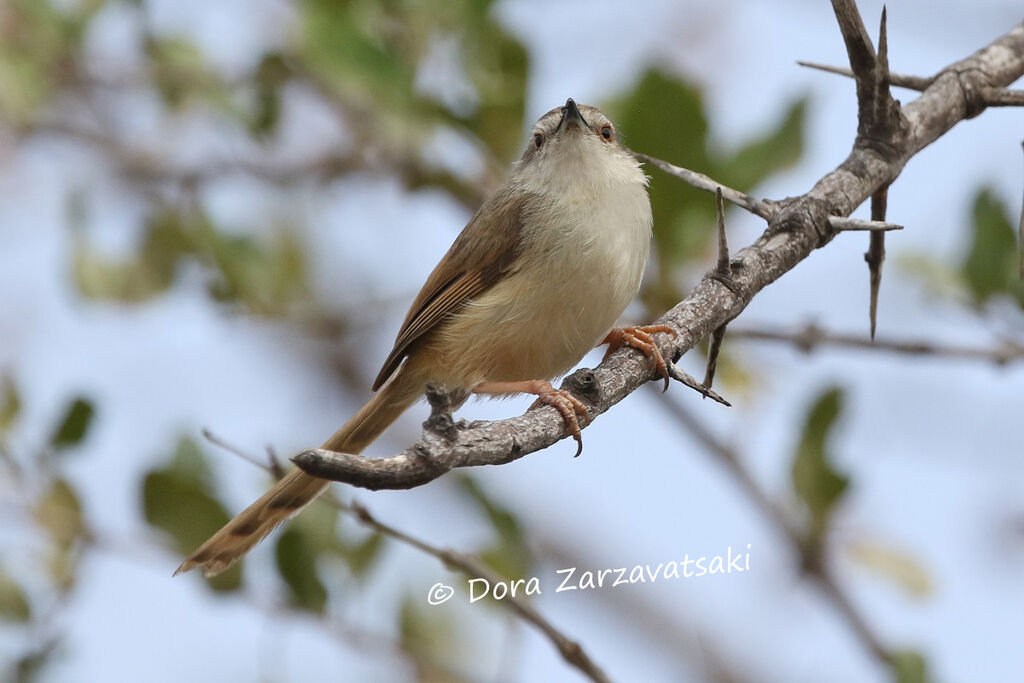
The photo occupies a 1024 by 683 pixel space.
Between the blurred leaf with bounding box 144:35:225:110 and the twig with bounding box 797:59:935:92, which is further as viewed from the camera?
the blurred leaf with bounding box 144:35:225:110

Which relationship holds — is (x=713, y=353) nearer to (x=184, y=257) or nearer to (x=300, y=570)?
(x=300, y=570)

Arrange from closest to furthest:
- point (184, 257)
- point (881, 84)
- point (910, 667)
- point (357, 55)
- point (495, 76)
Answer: point (881, 84) → point (910, 667) → point (357, 55) → point (495, 76) → point (184, 257)

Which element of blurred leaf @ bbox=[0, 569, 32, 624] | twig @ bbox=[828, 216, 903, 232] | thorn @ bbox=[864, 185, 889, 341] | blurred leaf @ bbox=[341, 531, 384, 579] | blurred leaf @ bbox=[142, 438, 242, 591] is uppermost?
thorn @ bbox=[864, 185, 889, 341]

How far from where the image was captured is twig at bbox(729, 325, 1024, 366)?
3934 mm

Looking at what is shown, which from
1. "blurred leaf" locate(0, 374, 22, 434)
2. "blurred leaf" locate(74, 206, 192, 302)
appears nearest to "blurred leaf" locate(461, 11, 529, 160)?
"blurred leaf" locate(74, 206, 192, 302)

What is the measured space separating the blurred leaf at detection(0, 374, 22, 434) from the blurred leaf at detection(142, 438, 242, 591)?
2.15ft

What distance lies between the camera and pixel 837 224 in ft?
9.30

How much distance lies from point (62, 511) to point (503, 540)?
1.58 m

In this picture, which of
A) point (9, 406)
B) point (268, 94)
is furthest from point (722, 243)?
point (268, 94)

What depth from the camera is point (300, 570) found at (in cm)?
391

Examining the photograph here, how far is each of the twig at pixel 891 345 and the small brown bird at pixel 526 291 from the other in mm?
526

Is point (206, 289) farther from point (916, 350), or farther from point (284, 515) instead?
point (916, 350)

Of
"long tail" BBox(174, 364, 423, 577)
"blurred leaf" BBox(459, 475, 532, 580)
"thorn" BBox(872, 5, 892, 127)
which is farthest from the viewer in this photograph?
"blurred leaf" BBox(459, 475, 532, 580)

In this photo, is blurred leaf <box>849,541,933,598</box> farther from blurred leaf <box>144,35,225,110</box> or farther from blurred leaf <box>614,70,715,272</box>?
blurred leaf <box>144,35,225,110</box>
